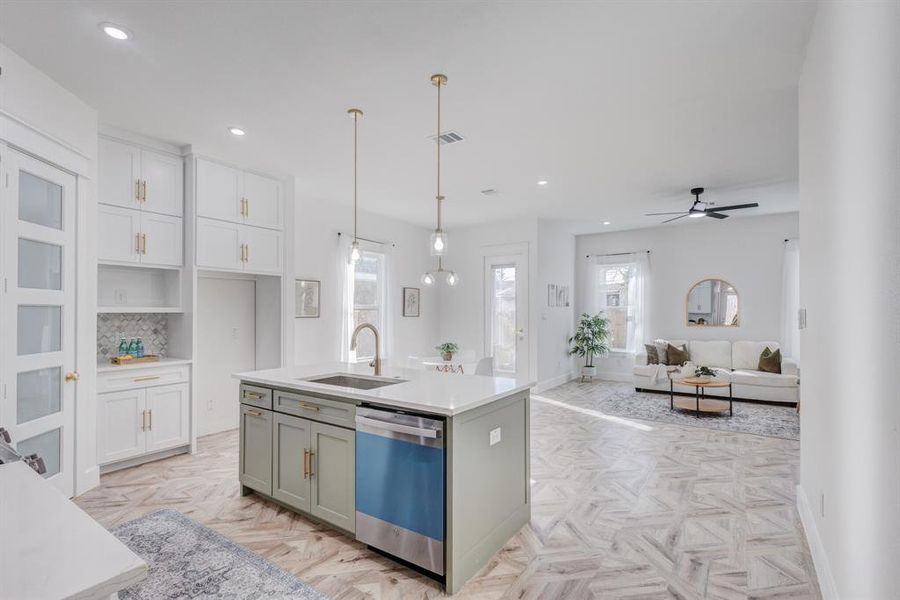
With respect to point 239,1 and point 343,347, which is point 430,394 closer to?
point 239,1

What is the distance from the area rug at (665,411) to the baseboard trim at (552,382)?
81 millimetres

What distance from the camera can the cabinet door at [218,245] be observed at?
4215 mm

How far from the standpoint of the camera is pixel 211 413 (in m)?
4.86

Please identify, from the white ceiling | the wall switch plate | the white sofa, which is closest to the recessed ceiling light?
the white ceiling

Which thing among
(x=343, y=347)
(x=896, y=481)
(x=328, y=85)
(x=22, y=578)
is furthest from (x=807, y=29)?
(x=343, y=347)

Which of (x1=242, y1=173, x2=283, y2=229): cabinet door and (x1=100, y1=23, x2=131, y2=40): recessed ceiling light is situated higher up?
(x1=100, y1=23, x2=131, y2=40): recessed ceiling light

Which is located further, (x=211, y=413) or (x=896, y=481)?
(x=211, y=413)

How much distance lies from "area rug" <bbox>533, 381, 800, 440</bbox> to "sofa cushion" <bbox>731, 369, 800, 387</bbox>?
0.31 m

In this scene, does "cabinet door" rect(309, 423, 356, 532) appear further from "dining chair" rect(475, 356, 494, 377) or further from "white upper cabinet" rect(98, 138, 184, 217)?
"white upper cabinet" rect(98, 138, 184, 217)

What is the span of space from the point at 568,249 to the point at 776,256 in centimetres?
323

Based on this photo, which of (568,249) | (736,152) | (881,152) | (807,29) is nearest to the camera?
(881,152)

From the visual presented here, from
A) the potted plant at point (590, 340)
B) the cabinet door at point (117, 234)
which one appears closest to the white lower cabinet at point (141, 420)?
the cabinet door at point (117, 234)

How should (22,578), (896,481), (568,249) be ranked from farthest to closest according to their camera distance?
(568,249) → (896,481) → (22,578)

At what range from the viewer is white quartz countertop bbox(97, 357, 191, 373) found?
3641mm
